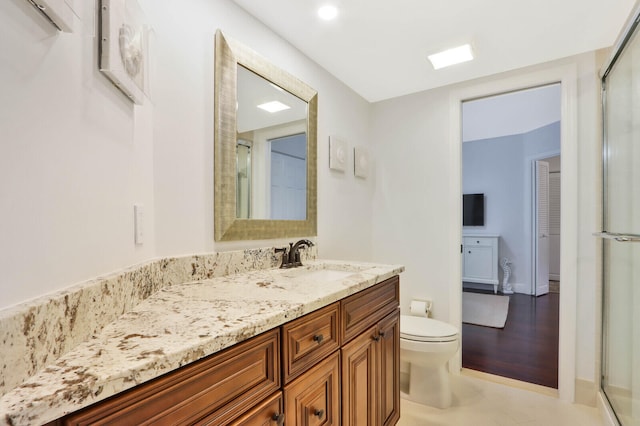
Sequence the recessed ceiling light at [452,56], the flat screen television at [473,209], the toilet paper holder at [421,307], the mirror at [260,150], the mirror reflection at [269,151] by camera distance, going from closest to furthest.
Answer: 1. the mirror at [260,150]
2. the mirror reflection at [269,151]
3. the recessed ceiling light at [452,56]
4. the toilet paper holder at [421,307]
5. the flat screen television at [473,209]

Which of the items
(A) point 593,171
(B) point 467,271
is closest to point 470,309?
(B) point 467,271

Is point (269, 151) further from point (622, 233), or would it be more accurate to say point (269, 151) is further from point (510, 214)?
point (510, 214)

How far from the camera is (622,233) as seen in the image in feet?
5.57

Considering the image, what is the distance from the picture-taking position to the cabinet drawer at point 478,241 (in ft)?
16.0

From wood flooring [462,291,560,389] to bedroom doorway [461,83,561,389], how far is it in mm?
22

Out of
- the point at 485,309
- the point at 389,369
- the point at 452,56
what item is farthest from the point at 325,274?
the point at 485,309

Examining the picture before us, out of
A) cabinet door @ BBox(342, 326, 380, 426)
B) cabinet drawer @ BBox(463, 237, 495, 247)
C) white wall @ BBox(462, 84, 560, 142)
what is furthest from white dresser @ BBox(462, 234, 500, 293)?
cabinet door @ BBox(342, 326, 380, 426)

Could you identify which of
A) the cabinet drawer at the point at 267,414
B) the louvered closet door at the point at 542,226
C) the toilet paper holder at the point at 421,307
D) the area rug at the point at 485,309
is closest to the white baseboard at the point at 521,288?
the louvered closet door at the point at 542,226

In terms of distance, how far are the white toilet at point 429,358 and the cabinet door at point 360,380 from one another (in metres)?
0.59

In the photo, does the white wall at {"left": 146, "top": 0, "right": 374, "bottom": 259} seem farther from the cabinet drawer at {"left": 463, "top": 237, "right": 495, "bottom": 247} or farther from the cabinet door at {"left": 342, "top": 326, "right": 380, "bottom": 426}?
the cabinet drawer at {"left": 463, "top": 237, "right": 495, "bottom": 247}

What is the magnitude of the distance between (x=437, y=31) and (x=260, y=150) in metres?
Answer: 1.23

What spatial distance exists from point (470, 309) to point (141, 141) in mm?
4011

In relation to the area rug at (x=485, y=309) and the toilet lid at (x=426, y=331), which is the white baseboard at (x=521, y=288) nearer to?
the area rug at (x=485, y=309)

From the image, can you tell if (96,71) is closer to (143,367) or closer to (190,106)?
(190,106)
